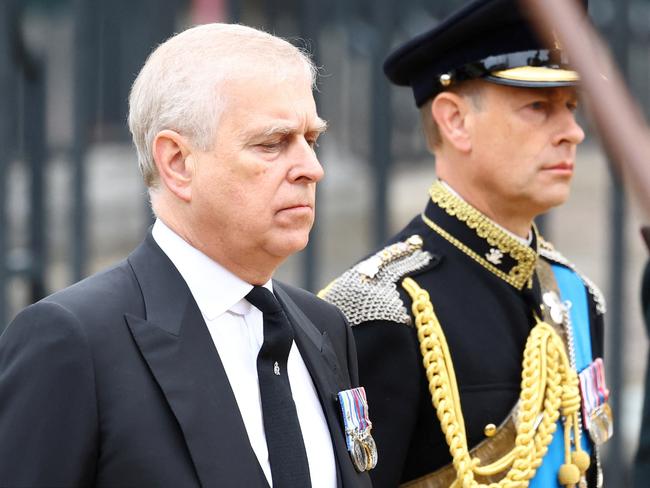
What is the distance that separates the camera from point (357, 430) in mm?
2188

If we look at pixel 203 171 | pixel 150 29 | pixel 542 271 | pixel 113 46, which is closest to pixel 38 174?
pixel 150 29

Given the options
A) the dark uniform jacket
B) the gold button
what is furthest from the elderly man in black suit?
the gold button

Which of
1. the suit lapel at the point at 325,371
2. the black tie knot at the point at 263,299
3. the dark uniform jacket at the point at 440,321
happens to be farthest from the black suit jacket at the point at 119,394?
the dark uniform jacket at the point at 440,321

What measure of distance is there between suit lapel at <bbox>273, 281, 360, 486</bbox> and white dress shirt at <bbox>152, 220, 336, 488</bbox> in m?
0.02

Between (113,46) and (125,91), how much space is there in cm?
52

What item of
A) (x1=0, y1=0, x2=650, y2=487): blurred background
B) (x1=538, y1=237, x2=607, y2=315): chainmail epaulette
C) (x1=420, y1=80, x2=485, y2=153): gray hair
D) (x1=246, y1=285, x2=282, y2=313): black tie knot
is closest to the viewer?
(x1=246, y1=285, x2=282, y2=313): black tie knot

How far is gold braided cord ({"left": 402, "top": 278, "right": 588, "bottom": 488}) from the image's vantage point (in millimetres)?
2619

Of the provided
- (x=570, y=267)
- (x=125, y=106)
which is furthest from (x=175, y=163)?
(x=125, y=106)

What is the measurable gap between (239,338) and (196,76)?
0.42 metres

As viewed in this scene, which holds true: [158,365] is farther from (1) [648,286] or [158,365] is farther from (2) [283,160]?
(1) [648,286]

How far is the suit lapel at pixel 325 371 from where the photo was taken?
6.93 ft

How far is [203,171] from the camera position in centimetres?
205

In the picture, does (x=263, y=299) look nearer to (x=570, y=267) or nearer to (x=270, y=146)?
(x=270, y=146)

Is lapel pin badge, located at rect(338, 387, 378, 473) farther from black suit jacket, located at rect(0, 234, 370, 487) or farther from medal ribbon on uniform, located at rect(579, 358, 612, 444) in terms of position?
medal ribbon on uniform, located at rect(579, 358, 612, 444)
